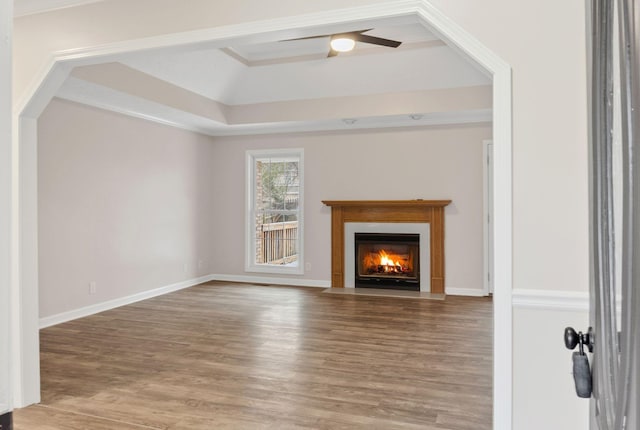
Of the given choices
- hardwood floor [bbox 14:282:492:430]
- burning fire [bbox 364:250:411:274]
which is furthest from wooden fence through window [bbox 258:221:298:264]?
hardwood floor [bbox 14:282:492:430]

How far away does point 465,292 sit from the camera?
6.55 meters

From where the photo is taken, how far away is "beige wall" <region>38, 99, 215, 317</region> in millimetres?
4977

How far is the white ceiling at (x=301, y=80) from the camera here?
17.3 feet

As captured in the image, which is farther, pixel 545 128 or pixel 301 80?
pixel 301 80

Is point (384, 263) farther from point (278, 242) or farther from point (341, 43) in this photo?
point (341, 43)

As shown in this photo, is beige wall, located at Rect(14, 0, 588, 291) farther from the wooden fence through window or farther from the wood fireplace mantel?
the wooden fence through window

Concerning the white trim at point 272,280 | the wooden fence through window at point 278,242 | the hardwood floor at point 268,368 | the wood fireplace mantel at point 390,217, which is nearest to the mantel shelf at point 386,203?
the wood fireplace mantel at point 390,217

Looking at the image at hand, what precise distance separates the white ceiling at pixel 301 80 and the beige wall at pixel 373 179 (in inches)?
11.6

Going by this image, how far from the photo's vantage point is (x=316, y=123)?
267 inches

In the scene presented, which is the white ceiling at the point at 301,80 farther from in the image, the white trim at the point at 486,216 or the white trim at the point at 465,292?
the white trim at the point at 465,292

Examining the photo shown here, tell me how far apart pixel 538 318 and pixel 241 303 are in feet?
15.1

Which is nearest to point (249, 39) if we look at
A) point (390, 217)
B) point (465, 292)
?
point (390, 217)

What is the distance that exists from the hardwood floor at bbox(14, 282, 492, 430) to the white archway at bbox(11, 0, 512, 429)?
546 millimetres

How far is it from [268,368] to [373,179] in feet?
13.1
